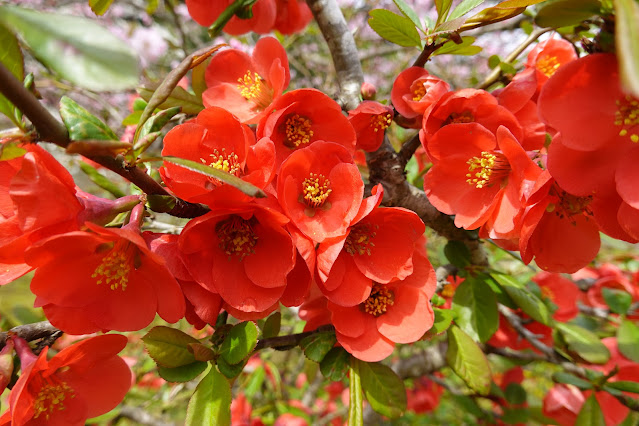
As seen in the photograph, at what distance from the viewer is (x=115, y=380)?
2.19 feet

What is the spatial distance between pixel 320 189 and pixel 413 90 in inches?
11.5

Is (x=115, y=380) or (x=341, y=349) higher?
(x=115, y=380)

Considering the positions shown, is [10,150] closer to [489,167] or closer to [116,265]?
[116,265]

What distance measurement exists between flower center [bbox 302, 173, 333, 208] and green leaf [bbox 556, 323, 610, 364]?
905 mm

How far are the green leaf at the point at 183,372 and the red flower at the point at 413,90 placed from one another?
23.1 inches

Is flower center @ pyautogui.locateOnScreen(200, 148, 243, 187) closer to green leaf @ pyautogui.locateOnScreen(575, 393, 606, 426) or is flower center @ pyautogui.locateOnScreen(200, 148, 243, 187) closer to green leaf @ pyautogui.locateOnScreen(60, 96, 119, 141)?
green leaf @ pyautogui.locateOnScreen(60, 96, 119, 141)

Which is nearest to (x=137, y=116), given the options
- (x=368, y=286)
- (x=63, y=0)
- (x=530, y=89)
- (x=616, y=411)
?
(x=368, y=286)

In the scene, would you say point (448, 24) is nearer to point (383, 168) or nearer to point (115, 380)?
point (383, 168)

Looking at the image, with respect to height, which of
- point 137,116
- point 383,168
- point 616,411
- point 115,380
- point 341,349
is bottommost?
point 616,411

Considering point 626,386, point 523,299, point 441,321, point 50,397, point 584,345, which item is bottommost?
point 584,345

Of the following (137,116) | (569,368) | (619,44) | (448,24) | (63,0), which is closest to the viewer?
(619,44)

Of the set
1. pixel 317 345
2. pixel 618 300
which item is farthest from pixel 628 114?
pixel 618 300

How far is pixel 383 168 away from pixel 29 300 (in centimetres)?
93

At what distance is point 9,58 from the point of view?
1.41ft
